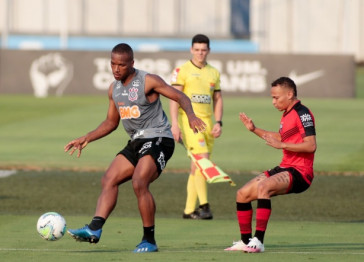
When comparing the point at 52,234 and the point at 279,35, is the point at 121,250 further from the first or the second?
the point at 279,35

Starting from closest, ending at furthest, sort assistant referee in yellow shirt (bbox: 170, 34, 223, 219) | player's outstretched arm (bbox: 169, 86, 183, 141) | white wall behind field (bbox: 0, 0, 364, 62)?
1. player's outstretched arm (bbox: 169, 86, 183, 141)
2. assistant referee in yellow shirt (bbox: 170, 34, 223, 219)
3. white wall behind field (bbox: 0, 0, 364, 62)

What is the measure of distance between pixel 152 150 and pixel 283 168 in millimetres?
1340

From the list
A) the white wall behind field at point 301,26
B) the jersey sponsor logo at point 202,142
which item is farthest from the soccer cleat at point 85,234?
the white wall behind field at point 301,26

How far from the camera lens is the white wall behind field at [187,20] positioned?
5922 centimetres

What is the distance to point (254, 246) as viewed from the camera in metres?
10.5

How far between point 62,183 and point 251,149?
6.09 metres

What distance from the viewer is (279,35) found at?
196 feet

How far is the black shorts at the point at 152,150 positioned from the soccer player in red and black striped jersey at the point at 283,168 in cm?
84

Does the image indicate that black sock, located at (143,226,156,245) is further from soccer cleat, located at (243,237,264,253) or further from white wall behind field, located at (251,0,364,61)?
white wall behind field, located at (251,0,364,61)

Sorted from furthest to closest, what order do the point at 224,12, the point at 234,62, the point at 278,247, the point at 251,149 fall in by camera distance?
the point at 224,12 < the point at 234,62 < the point at 251,149 < the point at 278,247

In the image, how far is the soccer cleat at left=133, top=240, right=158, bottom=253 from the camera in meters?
10.6

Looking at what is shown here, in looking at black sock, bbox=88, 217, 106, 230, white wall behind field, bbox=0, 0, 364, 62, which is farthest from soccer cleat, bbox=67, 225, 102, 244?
white wall behind field, bbox=0, 0, 364, 62

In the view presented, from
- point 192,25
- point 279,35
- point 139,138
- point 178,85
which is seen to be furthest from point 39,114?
point 192,25

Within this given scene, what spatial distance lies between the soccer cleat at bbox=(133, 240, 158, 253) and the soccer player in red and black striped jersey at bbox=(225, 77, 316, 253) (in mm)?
759
